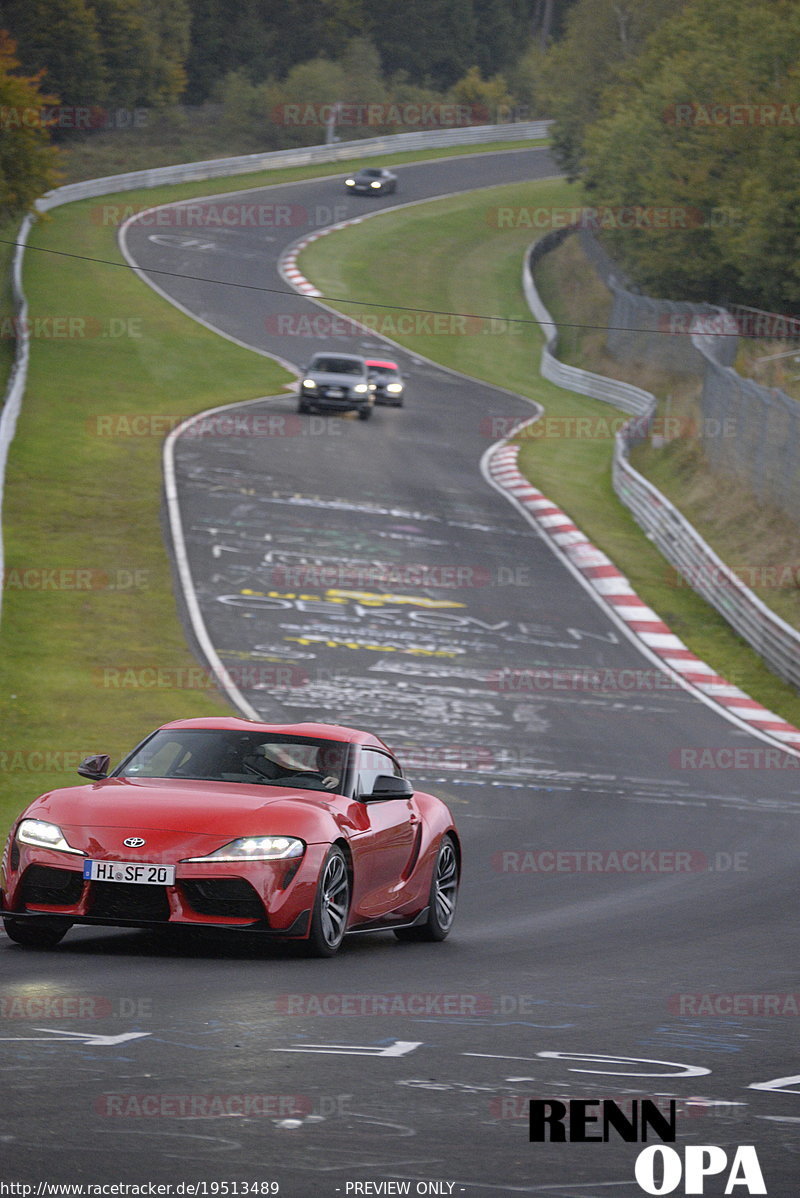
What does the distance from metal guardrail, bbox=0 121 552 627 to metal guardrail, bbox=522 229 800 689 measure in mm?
12745

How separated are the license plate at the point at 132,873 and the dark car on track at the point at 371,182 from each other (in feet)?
255

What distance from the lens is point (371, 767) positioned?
33.4 ft

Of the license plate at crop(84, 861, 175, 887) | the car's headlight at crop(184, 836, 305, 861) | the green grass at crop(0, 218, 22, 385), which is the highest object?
the green grass at crop(0, 218, 22, 385)

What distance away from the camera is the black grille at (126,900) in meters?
8.47

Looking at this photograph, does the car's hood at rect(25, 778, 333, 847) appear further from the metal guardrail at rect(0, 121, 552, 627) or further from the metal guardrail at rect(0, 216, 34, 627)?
the metal guardrail at rect(0, 121, 552, 627)

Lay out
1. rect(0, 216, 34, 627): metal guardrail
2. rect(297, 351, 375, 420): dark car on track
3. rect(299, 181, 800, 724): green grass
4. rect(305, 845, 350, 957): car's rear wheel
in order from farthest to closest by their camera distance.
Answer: rect(297, 351, 375, 420): dark car on track < rect(0, 216, 34, 627): metal guardrail < rect(299, 181, 800, 724): green grass < rect(305, 845, 350, 957): car's rear wheel

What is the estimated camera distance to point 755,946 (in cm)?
1011

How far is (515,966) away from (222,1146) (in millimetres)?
4403

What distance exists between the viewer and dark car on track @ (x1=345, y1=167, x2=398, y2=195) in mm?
83312

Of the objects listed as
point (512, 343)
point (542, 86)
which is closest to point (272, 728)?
point (512, 343)

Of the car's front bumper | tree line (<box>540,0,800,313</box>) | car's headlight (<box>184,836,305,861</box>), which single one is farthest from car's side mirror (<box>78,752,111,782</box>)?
tree line (<box>540,0,800,313</box>)

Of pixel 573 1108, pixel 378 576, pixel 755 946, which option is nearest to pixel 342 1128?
pixel 573 1108

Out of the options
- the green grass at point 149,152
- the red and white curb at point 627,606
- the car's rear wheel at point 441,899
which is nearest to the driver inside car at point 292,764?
the car's rear wheel at point 441,899

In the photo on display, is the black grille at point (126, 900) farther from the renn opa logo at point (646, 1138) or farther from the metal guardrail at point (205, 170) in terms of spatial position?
the metal guardrail at point (205, 170)
